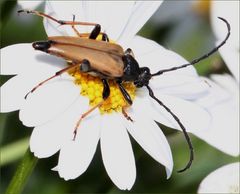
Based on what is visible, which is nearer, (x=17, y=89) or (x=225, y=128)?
(x=17, y=89)

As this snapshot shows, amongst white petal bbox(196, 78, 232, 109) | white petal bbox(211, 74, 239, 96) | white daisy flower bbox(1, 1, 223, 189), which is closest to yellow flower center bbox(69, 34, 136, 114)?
white daisy flower bbox(1, 1, 223, 189)

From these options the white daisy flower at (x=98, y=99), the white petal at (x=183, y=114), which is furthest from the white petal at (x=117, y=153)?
the white petal at (x=183, y=114)

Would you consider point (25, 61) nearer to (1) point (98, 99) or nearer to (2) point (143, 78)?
(1) point (98, 99)

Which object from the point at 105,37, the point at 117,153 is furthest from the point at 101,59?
the point at 117,153

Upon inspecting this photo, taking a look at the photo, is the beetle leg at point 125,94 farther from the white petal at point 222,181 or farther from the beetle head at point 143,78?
the white petal at point 222,181

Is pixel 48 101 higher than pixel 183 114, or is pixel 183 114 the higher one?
pixel 48 101

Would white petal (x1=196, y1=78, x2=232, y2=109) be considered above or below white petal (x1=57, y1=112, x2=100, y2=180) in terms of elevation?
below

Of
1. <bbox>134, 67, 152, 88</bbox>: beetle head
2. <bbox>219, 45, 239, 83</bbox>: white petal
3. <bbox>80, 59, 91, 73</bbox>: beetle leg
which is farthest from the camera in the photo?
<bbox>219, 45, 239, 83</bbox>: white petal

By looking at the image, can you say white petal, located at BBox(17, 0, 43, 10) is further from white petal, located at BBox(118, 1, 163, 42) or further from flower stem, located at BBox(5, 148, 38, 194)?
flower stem, located at BBox(5, 148, 38, 194)
